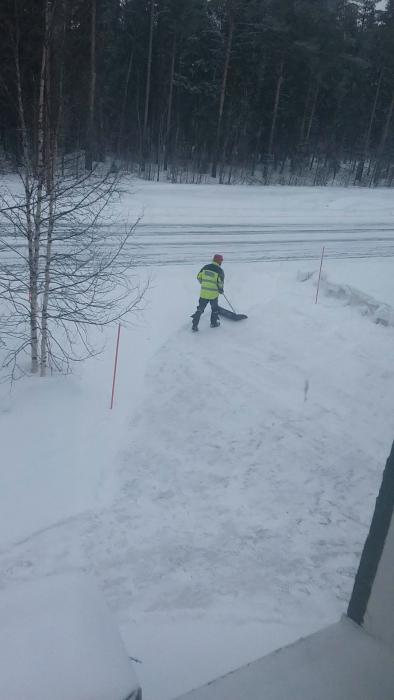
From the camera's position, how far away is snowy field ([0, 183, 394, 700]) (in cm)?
513

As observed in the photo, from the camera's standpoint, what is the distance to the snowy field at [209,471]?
5129 mm

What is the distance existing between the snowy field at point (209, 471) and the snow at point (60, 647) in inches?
59.0

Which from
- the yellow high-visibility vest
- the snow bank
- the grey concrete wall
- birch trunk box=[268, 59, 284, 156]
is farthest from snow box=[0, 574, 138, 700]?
birch trunk box=[268, 59, 284, 156]

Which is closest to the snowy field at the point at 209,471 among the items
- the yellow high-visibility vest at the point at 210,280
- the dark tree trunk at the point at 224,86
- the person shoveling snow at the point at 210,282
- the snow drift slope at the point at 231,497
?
the snow drift slope at the point at 231,497

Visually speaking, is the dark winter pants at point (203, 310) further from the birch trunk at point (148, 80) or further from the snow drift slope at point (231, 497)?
the birch trunk at point (148, 80)

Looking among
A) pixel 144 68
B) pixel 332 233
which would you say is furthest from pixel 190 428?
pixel 144 68

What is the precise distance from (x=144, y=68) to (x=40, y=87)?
102 feet

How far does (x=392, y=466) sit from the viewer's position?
2.93 m

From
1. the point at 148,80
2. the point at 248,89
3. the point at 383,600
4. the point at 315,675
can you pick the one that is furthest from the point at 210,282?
the point at 248,89

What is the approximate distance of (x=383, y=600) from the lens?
3068 millimetres

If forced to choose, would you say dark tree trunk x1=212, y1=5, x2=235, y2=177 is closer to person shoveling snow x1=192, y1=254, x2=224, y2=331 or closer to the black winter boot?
person shoveling snow x1=192, y1=254, x2=224, y2=331

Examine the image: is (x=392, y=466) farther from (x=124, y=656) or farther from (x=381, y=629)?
(x=124, y=656)

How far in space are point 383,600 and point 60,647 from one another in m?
1.86

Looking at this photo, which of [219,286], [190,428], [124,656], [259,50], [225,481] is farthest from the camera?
[259,50]
